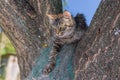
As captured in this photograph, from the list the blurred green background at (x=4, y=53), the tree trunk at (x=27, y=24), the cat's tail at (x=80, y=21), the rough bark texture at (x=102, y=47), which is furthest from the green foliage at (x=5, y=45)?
the rough bark texture at (x=102, y=47)

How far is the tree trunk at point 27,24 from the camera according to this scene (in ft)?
11.6

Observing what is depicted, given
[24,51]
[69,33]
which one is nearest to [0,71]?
[24,51]

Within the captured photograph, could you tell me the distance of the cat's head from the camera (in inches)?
119

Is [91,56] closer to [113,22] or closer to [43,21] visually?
[113,22]

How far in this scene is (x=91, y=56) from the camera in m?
2.57

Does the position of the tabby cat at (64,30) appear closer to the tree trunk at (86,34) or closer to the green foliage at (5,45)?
the tree trunk at (86,34)

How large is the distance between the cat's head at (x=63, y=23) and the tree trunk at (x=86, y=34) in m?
0.26

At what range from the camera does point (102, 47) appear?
2494mm

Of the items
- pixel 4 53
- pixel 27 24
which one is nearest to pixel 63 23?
pixel 27 24

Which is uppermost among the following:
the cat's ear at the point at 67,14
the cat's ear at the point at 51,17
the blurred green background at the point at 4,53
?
the blurred green background at the point at 4,53

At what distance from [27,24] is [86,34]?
1.04 meters

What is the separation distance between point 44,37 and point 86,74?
3.33 ft

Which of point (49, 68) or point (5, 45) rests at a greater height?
point (5, 45)

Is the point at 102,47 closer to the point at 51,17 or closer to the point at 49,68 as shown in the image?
the point at 49,68
